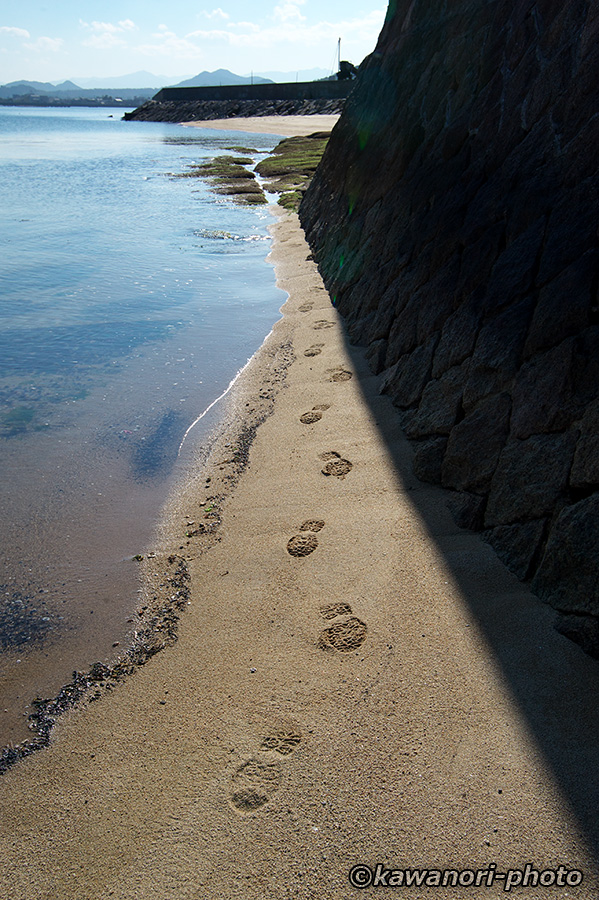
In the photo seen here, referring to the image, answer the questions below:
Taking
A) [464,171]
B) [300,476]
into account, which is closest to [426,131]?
[464,171]

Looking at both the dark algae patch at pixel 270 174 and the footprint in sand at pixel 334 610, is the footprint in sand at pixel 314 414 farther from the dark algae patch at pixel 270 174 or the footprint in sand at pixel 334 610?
the dark algae patch at pixel 270 174

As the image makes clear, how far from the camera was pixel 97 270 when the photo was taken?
1459 cm

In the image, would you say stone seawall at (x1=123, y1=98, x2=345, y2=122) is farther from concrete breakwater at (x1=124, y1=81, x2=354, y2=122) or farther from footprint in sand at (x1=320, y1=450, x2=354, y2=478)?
footprint in sand at (x1=320, y1=450, x2=354, y2=478)

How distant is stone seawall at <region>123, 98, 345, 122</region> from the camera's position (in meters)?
79.4

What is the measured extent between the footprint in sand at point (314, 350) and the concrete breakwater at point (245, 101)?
72341 mm

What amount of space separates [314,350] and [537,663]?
5656mm

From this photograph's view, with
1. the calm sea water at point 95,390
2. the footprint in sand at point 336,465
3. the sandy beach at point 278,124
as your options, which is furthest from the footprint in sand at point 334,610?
the sandy beach at point 278,124

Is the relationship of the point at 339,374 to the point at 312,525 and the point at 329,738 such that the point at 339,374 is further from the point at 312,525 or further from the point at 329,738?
the point at 329,738

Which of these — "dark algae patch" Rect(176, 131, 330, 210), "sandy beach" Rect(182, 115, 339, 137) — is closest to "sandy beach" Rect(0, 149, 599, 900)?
"dark algae patch" Rect(176, 131, 330, 210)

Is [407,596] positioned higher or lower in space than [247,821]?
higher

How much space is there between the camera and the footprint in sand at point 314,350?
322 inches

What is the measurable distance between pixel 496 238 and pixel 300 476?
2.50 meters

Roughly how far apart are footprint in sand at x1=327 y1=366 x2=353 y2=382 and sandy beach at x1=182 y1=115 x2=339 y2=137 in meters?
51.9

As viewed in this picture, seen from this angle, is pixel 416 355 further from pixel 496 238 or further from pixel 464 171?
pixel 464 171
